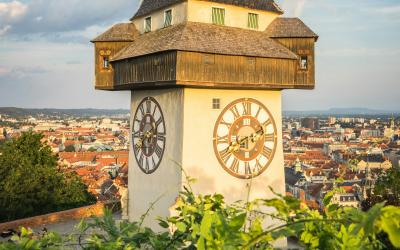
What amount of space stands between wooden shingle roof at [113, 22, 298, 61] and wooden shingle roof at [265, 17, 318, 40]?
0.23 meters

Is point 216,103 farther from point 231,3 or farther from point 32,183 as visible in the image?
point 32,183

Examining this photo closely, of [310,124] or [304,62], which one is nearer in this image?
[304,62]

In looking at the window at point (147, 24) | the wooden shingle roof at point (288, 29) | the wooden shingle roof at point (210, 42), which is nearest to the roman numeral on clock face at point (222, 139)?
the wooden shingle roof at point (210, 42)

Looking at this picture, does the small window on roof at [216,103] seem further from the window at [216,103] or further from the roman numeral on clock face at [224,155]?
the roman numeral on clock face at [224,155]

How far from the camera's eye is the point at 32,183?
591 inches

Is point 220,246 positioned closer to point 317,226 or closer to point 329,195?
point 317,226

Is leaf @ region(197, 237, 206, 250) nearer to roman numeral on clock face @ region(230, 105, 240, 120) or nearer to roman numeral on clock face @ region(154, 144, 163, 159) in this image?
roman numeral on clock face @ region(230, 105, 240, 120)

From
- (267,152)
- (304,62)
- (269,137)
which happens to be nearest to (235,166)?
(267,152)

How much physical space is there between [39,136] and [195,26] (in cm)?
880

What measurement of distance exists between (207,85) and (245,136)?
142 centimetres

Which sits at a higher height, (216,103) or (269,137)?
(216,103)

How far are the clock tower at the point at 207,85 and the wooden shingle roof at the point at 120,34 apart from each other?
3cm

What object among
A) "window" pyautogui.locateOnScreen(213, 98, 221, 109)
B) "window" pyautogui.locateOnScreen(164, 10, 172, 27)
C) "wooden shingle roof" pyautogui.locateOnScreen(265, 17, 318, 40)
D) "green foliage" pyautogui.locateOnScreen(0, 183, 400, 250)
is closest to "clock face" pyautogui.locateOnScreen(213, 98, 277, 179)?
"window" pyautogui.locateOnScreen(213, 98, 221, 109)

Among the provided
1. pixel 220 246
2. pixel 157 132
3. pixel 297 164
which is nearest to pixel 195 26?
pixel 157 132
